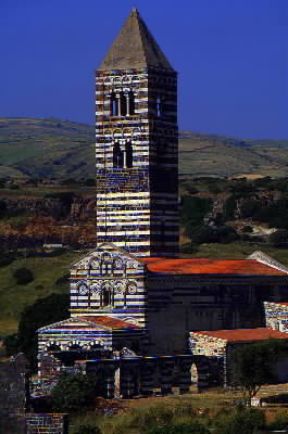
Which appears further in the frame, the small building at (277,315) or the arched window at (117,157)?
the arched window at (117,157)

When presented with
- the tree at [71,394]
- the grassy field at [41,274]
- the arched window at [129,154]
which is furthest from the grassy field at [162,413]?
the grassy field at [41,274]

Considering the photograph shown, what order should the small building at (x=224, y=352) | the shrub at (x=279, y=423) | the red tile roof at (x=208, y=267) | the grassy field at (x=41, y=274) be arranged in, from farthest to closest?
the grassy field at (x=41, y=274) < the red tile roof at (x=208, y=267) < the small building at (x=224, y=352) < the shrub at (x=279, y=423)

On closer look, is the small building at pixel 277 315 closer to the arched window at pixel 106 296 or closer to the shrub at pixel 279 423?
the arched window at pixel 106 296

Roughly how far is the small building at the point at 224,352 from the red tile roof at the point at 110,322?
7.86ft

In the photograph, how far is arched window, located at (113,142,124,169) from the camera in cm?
6631

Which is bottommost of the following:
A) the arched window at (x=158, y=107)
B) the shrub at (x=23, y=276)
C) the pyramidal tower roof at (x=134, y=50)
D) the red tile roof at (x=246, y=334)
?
the red tile roof at (x=246, y=334)

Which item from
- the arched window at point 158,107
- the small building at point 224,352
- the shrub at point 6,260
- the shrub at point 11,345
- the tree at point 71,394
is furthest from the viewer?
the shrub at point 6,260

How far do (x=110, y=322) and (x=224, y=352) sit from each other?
398 cm

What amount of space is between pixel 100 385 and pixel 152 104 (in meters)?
13.4

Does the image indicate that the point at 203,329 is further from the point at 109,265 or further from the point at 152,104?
the point at 152,104

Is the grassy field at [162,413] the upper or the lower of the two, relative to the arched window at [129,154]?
lower

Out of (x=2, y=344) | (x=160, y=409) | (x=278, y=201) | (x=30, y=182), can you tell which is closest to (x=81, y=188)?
(x=30, y=182)

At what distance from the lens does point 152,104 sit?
66.1m

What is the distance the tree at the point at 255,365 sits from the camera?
181ft
